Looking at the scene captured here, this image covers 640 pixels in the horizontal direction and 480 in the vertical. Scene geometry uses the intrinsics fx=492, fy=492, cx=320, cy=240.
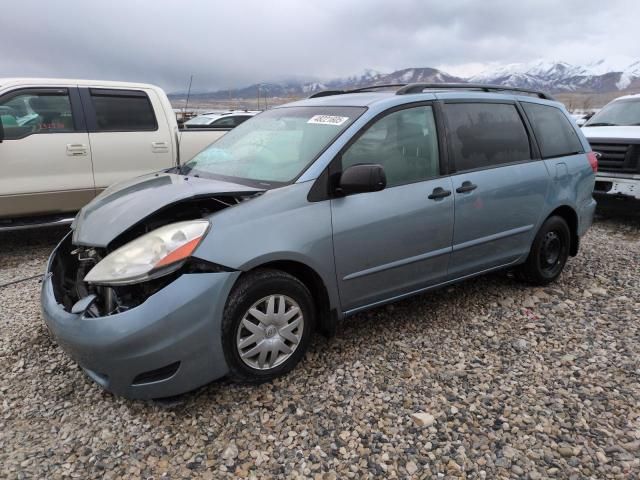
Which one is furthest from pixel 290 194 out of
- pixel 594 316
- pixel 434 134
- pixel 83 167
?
pixel 83 167

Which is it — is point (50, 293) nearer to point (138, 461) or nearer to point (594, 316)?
point (138, 461)

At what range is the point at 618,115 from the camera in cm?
817

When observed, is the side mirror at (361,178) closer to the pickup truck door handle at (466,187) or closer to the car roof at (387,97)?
the car roof at (387,97)

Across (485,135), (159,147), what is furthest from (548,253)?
(159,147)

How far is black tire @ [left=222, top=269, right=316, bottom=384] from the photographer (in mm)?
2625

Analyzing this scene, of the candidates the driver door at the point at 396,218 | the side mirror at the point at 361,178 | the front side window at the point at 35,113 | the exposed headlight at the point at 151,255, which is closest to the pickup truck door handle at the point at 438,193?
the driver door at the point at 396,218

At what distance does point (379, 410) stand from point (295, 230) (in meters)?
1.10

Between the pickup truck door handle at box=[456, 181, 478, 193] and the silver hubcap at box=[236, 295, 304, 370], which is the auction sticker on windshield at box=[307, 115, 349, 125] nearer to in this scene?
the pickup truck door handle at box=[456, 181, 478, 193]

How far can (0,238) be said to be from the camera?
6.33 meters

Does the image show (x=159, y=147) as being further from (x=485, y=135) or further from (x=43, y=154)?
(x=485, y=135)

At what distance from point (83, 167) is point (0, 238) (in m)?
1.74

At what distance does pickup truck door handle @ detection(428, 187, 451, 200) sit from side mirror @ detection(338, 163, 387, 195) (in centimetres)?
62

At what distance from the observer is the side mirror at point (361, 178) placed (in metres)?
2.85

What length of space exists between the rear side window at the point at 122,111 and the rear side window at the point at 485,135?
407 cm
